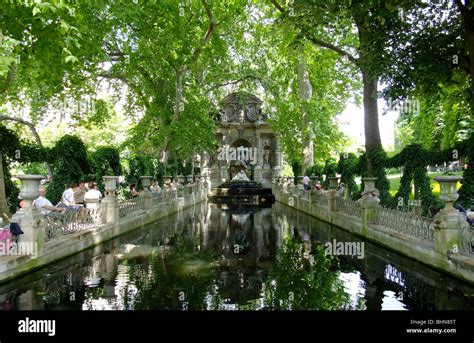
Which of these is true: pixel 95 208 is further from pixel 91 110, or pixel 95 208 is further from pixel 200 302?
pixel 91 110

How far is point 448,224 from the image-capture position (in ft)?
28.6

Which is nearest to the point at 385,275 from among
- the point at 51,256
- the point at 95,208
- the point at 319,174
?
the point at 51,256

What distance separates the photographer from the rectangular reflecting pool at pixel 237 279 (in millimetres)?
6840

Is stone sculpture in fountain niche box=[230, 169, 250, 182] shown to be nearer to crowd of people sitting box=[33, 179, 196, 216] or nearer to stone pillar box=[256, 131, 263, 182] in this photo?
stone pillar box=[256, 131, 263, 182]

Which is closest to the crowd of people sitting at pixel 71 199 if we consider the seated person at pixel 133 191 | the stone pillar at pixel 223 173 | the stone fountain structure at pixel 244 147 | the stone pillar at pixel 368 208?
the seated person at pixel 133 191

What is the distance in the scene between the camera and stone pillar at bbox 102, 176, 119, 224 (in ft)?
44.8

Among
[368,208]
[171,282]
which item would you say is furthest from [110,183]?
[368,208]

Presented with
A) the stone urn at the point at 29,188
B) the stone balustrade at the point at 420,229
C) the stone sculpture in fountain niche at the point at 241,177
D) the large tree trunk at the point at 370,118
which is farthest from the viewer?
the stone sculpture in fountain niche at the point at 241,177

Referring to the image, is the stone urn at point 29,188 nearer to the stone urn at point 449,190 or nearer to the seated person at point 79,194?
the seated person at point 79,194

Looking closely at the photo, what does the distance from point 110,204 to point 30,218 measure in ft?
16.0

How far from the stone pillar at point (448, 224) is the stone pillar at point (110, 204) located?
950 centimetres

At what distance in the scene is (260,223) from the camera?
18547mm

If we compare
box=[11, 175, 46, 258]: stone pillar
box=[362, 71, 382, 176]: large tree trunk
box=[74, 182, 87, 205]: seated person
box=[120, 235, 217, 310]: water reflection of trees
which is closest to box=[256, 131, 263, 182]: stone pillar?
box=[362, 71, 382, 176]: large tree trunk

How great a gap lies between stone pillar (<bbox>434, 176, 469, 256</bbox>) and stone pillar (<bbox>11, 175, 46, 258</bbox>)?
8338 mm
